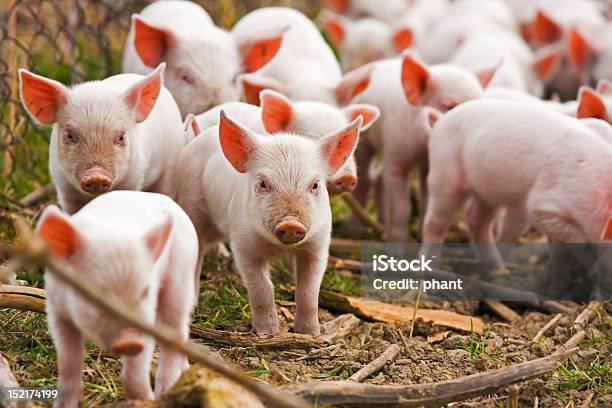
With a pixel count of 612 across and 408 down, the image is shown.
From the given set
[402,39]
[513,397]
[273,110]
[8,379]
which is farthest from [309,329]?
[402,39]

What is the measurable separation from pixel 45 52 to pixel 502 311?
5.09 m

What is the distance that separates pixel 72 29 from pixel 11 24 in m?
2.05

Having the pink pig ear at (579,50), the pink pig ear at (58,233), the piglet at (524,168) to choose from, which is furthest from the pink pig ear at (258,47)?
the pink pig ear at (58,233)

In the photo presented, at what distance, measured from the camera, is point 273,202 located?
384 cm

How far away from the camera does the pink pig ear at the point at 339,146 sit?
13.5 feet

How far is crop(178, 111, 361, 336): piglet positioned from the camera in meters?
3.84

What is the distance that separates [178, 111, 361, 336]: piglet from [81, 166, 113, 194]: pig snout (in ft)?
1.63

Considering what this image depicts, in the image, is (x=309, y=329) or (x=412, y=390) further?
(x=309, y=329)

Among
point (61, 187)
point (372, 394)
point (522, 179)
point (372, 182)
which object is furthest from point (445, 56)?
point (372, 394)

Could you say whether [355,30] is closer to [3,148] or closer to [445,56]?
[445,56]

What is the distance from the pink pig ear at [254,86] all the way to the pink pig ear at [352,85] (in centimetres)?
39

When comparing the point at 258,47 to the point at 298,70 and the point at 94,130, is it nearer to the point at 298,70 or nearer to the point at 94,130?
the point at 298,70

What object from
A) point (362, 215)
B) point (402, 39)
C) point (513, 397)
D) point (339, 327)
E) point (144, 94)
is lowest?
point (362, 215)

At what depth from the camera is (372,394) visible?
135 inches
